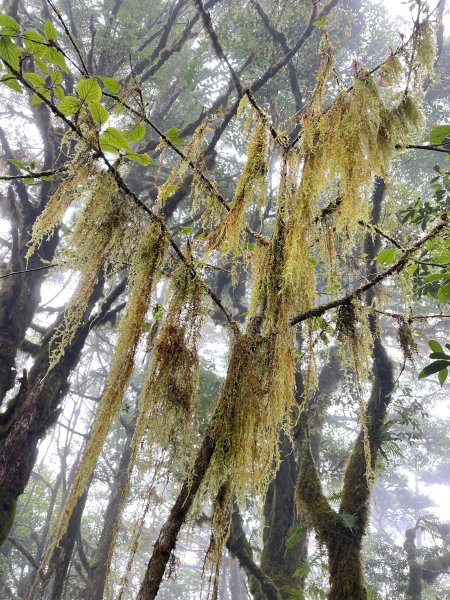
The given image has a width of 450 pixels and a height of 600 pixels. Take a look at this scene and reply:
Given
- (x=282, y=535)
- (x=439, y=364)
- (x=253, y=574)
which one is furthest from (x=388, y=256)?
(x=282, y=535)

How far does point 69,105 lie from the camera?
1379 millimetres

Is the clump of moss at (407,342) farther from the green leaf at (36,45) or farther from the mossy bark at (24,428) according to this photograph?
the mossy bark at (24,428)

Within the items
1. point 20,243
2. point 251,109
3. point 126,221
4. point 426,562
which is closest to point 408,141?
point 251,109

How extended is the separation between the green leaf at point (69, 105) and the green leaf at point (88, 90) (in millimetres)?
27

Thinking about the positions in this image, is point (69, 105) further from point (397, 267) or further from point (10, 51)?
point (397, 267)

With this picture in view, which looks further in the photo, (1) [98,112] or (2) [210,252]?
(2) [210,252]

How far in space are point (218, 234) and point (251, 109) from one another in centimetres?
68

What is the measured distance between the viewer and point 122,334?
65.4 inches

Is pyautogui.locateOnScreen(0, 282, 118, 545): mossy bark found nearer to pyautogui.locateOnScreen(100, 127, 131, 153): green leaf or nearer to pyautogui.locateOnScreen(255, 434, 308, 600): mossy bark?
pyautogui.locateOnScreen(100, 127, 131, 153): green leaf

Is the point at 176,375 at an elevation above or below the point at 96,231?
below

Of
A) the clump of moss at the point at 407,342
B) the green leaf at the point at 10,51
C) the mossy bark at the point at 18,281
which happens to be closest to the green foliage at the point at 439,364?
the clump of moss at the point at 407,342

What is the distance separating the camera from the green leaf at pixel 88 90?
1.31 meters

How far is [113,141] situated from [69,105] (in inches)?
6.9

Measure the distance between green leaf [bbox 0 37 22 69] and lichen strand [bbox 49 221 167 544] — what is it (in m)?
0.71
